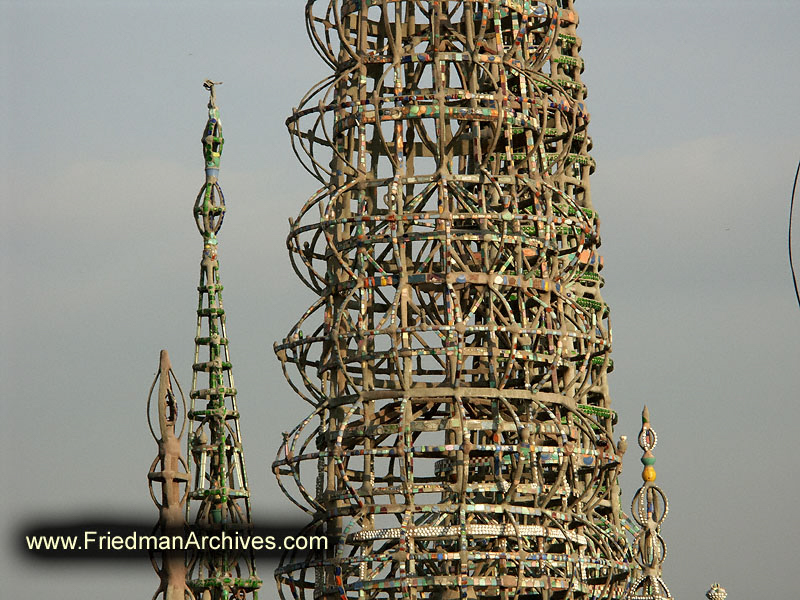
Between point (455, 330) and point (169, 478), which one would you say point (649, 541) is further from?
point (169, 478)

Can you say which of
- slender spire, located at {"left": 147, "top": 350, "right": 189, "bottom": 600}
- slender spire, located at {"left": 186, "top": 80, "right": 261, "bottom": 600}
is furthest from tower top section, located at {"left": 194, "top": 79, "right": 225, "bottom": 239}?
slender spire, located at {"left": 147, "top": 350, "right": 189, "bottom": 600}

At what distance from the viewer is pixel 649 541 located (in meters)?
112

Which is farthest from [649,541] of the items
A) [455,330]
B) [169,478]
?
[169,478]

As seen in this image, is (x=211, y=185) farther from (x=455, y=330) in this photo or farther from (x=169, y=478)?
(x=169, y=478)

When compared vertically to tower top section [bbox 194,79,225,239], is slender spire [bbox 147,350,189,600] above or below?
below

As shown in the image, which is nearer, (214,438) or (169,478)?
(169,478)

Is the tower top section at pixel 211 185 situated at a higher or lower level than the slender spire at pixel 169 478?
higher

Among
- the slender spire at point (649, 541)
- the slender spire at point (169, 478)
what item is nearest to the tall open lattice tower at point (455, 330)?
the slender spire at point (649, 541)

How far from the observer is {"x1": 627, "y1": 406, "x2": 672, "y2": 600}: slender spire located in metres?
112

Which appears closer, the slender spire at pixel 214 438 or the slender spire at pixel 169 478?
the slender spire at pixel 169 478

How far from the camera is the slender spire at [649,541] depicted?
112 metres

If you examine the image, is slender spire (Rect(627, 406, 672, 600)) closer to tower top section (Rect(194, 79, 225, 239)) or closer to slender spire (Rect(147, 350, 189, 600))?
tower top section (Rect(194, 79, 225, 239))

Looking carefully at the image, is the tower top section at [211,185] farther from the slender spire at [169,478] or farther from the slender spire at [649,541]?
the slender spire at [169,478]

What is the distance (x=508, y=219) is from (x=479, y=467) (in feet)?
40.5
